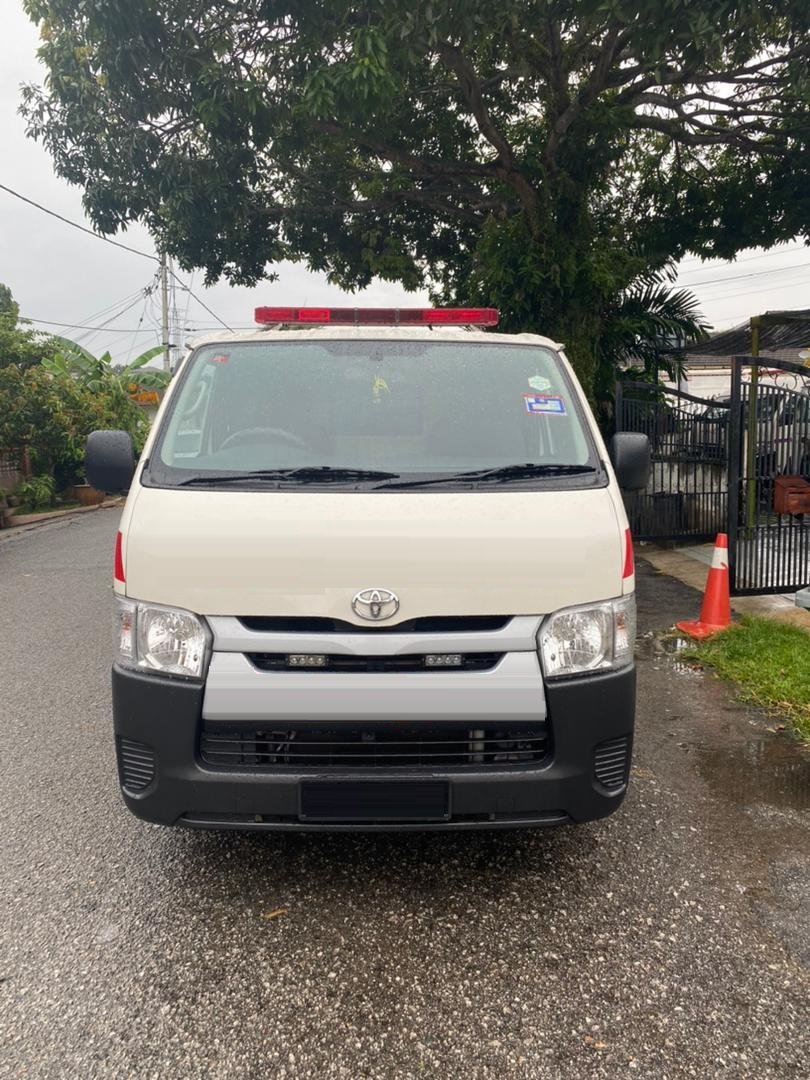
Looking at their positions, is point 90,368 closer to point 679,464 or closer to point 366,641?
point 679,464

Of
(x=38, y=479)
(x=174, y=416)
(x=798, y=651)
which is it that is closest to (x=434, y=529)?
(x=174, y=416)

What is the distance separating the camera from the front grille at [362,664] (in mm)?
2627

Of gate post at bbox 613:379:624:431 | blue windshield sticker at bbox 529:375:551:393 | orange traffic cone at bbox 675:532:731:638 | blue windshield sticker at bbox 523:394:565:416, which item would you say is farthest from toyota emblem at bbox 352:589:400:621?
gate post at bbox 613:379:624:431

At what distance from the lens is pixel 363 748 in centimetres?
265

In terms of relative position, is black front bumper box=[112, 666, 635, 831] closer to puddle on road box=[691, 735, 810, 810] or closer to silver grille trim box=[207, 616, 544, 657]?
silver grille trim box=[207, 616, 544, 657]

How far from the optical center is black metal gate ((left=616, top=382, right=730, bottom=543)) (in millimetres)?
9750

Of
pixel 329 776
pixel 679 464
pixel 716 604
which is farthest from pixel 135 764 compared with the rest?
pixel 679 464

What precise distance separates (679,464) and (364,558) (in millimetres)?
7924

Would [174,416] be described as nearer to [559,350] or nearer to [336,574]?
[336,574]

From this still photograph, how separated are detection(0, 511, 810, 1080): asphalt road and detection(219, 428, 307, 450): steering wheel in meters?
1.54

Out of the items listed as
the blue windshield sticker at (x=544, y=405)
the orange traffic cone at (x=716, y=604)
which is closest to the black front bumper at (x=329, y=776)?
the blue windshield sticker at (x=544, y=405)

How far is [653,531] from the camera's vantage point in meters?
10.0

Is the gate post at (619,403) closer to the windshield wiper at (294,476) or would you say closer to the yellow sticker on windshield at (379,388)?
the yellow sticker on windshield at (379,388)

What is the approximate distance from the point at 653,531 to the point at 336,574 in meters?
8.02
